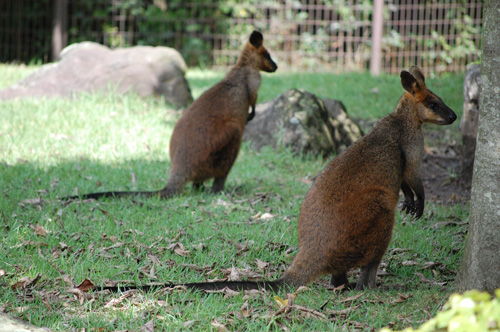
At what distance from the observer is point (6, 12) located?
13.5 meters

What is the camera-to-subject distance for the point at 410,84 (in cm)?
389

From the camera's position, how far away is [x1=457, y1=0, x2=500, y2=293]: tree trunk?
2910mm

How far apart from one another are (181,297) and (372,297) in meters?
1.14

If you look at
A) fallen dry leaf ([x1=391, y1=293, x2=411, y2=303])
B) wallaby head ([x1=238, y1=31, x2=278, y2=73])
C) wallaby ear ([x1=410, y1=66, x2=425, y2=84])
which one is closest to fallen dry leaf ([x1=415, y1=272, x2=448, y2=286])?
fallen dry leaf ([x1=391, y1=293, x2=411, y2=303])

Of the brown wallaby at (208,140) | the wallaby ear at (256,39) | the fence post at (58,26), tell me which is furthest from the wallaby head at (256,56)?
the fence post at (58,26)

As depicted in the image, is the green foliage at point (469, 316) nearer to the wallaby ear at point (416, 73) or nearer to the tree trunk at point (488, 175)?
the tree trunk at point (488, 175)

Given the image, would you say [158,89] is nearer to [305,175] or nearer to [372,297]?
[305,175]

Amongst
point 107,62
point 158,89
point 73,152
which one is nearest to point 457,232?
point 73,152

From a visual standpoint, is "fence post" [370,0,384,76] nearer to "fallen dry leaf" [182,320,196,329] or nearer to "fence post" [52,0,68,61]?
"fence post" [52,0,68,61]

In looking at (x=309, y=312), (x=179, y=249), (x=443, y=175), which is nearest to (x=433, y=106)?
(x=309, y=312)

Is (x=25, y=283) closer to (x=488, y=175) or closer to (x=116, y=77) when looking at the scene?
(x=488, y=175)

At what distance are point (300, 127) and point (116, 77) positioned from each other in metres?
3.39

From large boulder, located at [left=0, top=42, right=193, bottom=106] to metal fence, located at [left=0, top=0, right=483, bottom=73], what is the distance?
12.9 feet

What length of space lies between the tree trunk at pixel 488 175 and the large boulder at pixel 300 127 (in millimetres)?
4238
